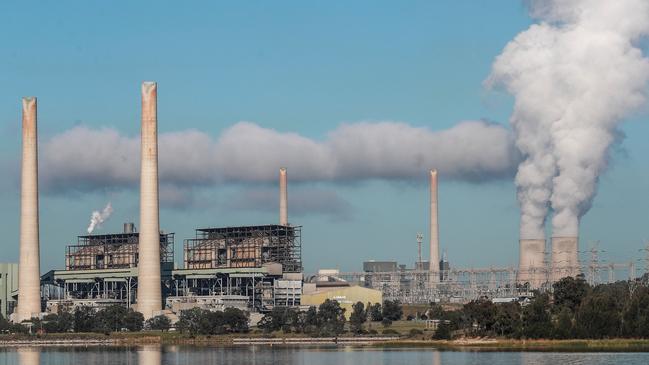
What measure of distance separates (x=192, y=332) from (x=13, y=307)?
146 feet

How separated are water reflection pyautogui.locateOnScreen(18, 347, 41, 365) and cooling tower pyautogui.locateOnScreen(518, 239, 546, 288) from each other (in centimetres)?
6090

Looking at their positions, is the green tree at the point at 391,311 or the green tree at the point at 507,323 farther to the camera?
the green tree at the point at 391,311

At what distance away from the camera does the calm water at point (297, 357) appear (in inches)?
2832

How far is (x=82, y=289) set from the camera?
6368 inches

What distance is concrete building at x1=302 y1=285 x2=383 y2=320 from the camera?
14412 cm

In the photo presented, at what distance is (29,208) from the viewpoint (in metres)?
129

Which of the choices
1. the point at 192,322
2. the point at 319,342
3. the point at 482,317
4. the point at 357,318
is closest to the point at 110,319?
the point at 192,322

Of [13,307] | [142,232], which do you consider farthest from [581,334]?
[13,307]

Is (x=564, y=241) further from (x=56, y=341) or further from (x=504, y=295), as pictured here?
(x=56, y=341)

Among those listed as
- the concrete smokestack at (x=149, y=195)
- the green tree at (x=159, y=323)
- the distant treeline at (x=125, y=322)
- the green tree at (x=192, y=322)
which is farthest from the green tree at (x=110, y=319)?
the green tree at (x=192, y=322)

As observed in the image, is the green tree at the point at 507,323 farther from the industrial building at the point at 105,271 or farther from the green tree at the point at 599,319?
the industrial building at the point at 105,271

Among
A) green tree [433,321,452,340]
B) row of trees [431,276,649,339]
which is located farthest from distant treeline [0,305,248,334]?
green tree [433,321,452,340]

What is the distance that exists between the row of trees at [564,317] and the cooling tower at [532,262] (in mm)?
33310

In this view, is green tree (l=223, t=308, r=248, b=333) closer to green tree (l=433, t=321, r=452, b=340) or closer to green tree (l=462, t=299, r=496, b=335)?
green tree (l=433, t=321, r=452, b=340)
